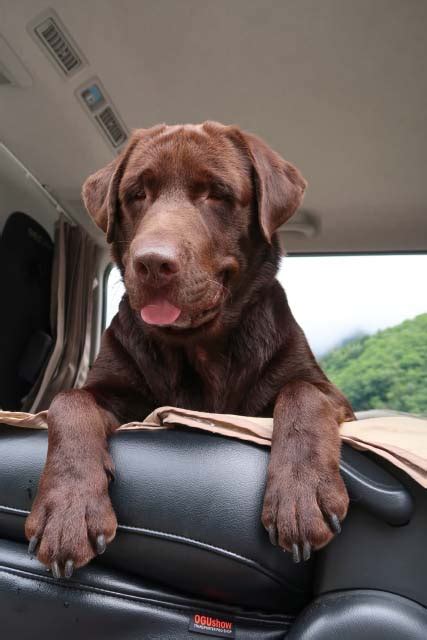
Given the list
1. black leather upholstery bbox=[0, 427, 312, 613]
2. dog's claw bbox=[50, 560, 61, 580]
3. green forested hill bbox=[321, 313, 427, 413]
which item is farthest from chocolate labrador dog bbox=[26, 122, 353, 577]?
green forested hill bbox=[321, 313, 427, 413]

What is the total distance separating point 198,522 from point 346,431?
387 millimetres

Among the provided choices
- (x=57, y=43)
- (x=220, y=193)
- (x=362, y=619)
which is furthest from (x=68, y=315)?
(x=362, y=619)

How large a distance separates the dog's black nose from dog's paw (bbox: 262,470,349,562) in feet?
1.77

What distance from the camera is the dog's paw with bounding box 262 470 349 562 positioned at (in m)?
0.98

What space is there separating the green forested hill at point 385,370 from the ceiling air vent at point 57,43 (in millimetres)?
2123

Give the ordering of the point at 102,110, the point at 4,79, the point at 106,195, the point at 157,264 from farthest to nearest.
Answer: the point at 102,110 → the point at 4,79 → the point at 106,195 → the point at 157,264

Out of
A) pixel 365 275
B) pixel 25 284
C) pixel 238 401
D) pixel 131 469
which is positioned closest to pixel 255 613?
pixel 131 469

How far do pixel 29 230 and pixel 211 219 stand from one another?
190 centimetres

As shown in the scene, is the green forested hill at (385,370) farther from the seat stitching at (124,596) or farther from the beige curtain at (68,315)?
the seat stitching at (124,596)

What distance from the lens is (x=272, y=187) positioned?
181 centimetres

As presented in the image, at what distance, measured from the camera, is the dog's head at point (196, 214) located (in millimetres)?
1461

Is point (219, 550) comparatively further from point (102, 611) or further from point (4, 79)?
point (4, 79)

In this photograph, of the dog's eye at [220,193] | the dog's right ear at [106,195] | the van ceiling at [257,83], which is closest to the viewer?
the dog's eye at [220,193]

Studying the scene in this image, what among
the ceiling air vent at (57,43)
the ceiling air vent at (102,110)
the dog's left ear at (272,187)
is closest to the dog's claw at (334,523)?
the dog's left ear at (272,187)
